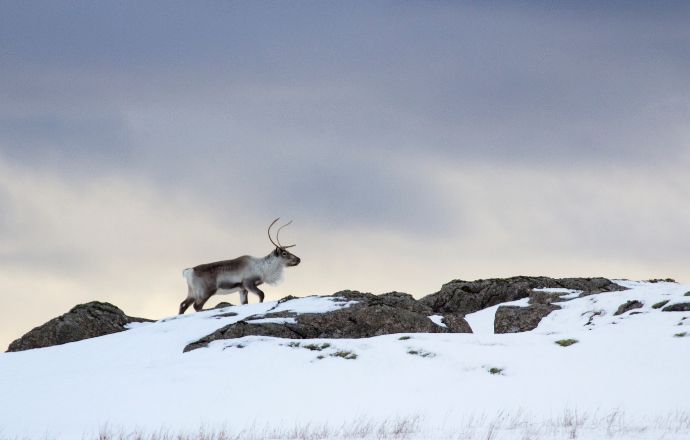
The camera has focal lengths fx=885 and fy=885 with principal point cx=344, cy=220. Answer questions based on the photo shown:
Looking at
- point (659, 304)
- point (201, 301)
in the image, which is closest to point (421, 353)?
point (659, 304)

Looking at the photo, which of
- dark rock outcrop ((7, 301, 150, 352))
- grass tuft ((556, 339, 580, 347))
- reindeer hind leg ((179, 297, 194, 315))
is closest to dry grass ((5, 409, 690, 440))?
grass tuft ((556, 339, 580, 347))

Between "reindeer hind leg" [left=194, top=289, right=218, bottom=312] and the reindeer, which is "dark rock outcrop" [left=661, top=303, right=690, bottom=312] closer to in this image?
the reindeer

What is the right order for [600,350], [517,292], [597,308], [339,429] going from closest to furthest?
[339,429]
[600,350]
[597,308]
[517,292]

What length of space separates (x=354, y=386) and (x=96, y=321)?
12787mm

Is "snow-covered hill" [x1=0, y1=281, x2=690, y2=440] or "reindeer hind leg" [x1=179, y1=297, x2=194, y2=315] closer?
"snow-covered hill" [x1=0, y1=281, x2=690, y2=440]

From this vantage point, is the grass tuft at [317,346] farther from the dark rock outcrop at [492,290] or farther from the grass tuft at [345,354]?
the dark rock outcrop at [492,290]

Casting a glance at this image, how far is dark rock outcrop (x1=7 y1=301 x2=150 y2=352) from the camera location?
86.1 feet

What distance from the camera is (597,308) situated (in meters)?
26.2

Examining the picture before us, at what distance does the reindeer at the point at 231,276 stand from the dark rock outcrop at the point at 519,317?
8.76 metres

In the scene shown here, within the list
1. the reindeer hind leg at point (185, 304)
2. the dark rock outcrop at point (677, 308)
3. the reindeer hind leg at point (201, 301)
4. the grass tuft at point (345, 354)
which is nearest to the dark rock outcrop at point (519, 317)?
the dark rock outcrop at point (677, 308)

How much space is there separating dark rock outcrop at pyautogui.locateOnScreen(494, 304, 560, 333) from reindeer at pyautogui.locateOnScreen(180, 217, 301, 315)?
876cm

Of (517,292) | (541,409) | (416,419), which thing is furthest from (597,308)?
(416,419)

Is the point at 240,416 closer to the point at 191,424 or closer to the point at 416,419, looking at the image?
the point at 191,424

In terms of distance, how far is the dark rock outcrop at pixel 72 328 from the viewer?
86.1 feet
